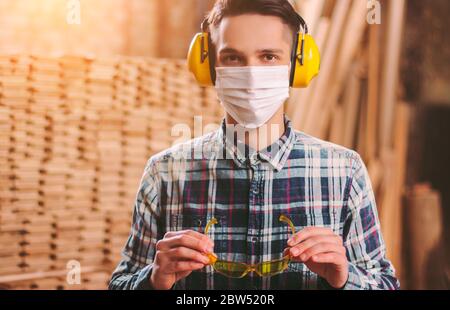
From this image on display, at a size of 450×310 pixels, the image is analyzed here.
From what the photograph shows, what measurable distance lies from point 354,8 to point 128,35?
38.5 inches

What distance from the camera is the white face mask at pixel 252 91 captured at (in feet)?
4.73

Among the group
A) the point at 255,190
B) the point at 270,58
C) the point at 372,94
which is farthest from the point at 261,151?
the point at 372,94

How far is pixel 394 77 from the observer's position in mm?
2305

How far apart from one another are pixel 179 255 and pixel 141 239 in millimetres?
211

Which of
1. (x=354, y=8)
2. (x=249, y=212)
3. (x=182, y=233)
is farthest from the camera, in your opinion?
(x=354, y=8)

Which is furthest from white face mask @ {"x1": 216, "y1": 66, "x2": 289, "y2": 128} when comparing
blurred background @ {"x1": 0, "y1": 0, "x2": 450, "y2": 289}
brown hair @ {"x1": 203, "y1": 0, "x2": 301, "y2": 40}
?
blurred background @ {"x1": 0, "y1": 0, "x2": 450, "y2": 289}

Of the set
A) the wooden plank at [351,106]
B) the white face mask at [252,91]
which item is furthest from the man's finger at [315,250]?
the wooden plank at [351,106]

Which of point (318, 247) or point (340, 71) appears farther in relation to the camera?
point (340, 71)

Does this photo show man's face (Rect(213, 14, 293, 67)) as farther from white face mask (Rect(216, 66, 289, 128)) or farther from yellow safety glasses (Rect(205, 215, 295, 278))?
yellow safety glasses (Rect(205, 215, 295, 278))

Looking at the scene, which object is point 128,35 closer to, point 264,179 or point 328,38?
point 328,38

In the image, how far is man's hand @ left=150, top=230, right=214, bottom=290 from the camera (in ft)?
4.31

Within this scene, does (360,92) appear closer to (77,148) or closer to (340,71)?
(340,71)

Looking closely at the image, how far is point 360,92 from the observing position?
2355 mm
